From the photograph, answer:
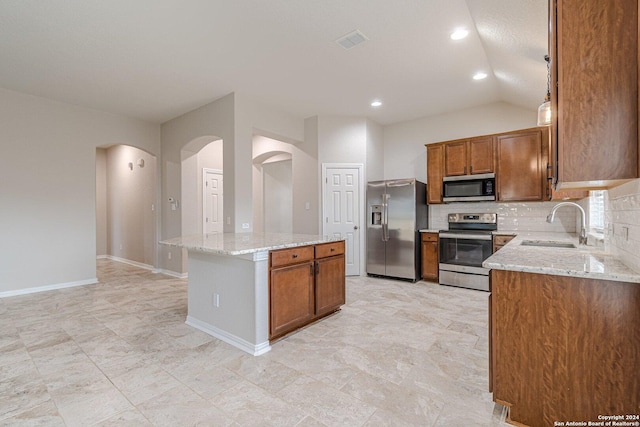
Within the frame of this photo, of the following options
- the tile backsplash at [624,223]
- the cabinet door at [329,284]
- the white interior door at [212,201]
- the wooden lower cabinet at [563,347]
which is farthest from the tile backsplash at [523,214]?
the white interior door at [212,201]

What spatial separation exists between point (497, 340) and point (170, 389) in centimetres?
204

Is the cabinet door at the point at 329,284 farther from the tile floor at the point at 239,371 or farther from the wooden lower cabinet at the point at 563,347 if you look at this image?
the wooden lower cabinet at the point at 563,347

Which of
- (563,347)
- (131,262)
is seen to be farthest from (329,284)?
(131,262)

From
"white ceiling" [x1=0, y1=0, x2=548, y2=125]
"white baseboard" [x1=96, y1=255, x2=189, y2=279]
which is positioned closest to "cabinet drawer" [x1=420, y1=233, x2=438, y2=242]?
"white ceiling" [x1=0, y1=0, x2=548, y2=125]

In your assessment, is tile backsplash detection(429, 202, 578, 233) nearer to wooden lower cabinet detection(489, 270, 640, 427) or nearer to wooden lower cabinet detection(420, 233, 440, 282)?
wooden lower cabinet detection(420, 233, 440, 282)

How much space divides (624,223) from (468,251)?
9.72 feet

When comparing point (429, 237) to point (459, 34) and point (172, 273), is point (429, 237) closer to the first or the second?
point (459, 34)

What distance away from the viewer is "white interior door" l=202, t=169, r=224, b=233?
5.93 m

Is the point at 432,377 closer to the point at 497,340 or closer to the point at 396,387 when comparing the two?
the point at 396,387

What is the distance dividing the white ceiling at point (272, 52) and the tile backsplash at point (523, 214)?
5.05 ft

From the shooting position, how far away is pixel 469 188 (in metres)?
4.64

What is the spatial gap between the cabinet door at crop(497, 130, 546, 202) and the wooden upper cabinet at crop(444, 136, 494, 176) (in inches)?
6.3

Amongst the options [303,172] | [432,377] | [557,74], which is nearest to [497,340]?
[432,377]

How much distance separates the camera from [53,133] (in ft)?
14.7
